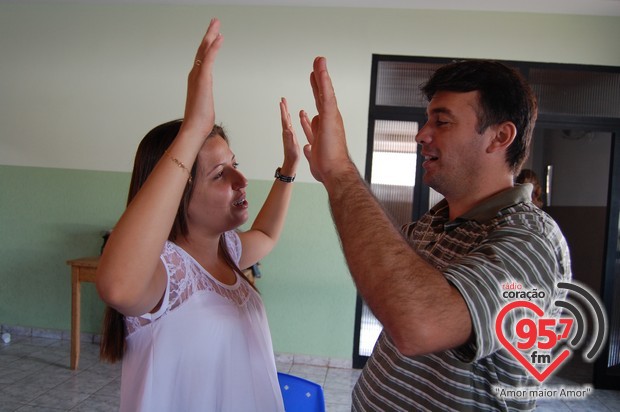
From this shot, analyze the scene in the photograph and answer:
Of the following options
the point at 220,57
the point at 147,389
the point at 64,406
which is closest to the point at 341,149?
the point at 147,389

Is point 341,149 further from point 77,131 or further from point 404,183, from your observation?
point 77,131

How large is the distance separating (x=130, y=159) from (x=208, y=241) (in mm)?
3155

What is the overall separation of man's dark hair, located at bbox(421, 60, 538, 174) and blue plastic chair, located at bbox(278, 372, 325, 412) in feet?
2.84

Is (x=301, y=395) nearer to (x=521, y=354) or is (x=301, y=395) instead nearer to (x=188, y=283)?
(x=188, y=283)

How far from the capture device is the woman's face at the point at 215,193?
124 centimetres

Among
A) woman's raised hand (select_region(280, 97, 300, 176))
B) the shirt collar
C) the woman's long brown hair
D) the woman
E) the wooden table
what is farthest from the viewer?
the wooden table

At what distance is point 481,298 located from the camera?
29.1 inches

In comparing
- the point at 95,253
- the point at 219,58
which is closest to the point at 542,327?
the point at 219,58

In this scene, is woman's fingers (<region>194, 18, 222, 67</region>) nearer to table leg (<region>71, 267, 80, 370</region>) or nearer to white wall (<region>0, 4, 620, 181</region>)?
white wall (<region>0, 4, 620, 181</region>)

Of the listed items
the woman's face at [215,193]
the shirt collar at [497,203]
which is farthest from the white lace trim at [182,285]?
Answer: the shirt collar at [497,203]

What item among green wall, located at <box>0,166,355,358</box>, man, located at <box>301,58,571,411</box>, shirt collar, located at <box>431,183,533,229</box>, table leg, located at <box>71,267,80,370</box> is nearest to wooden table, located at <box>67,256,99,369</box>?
table leg, located at <box>71,267,80,370</box>

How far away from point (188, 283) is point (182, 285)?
0.02m

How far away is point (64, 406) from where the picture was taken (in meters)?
3.03

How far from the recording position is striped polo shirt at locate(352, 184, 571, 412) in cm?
76
